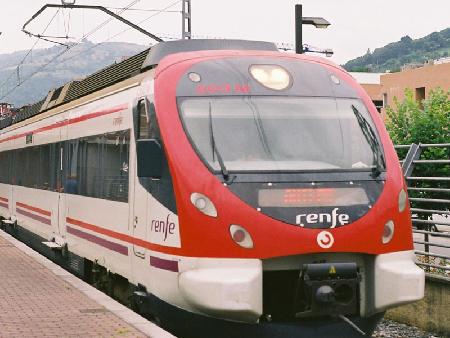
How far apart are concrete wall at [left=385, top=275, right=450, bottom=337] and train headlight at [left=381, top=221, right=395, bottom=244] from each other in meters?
2.74

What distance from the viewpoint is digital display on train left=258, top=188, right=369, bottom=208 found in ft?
24.8

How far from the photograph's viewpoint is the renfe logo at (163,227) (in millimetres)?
7688

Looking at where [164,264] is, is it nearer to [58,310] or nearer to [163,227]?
[163,227]

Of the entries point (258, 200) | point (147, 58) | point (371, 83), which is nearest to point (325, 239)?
point (258, 200)

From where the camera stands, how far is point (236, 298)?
7.12 meters

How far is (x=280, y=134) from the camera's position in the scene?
8094 mm

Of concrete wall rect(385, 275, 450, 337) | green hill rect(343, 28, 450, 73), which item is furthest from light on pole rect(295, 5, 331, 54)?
green hill rect(343, 28, 450, 73)

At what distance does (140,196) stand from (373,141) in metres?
2.43

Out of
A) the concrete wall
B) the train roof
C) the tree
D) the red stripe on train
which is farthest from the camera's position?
the tree

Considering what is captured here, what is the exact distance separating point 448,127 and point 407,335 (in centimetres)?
587

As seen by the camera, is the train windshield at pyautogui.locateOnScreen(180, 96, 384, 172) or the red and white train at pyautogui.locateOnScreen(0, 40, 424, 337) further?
the train windshield at pyautogui.locateOnScreen(180, 96, 384, 172)

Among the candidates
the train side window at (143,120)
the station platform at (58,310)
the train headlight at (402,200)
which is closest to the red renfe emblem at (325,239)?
the train headlight at (402,200)

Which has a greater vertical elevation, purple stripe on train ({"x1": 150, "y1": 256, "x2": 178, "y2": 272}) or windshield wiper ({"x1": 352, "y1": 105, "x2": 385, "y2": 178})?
windshield wiper ({"x1": 352, "y1": 105, "x2": 385, "y2": 178})

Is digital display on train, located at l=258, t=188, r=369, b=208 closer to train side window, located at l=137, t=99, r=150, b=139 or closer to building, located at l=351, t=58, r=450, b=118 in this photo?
train side window, located at l=137, t=99, r=150, b=139
